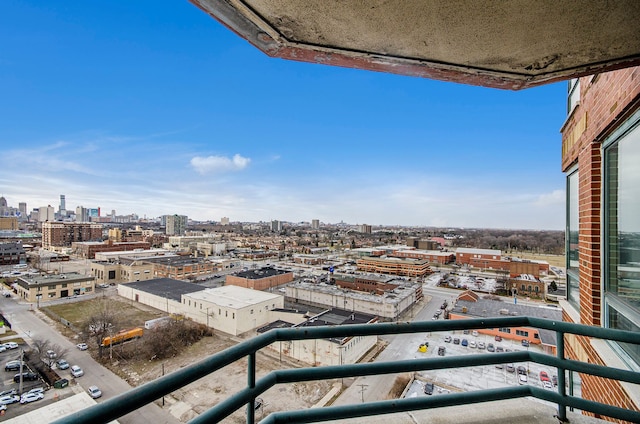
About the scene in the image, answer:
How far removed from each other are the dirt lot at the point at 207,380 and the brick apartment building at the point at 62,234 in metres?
49.7

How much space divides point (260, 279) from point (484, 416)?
2527 cm

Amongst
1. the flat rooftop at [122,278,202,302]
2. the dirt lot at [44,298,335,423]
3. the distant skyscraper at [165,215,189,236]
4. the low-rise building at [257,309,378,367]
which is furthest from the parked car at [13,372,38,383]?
the distant skyscraper at [165,215,189,236]

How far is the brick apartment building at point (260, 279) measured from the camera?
82.5 ft

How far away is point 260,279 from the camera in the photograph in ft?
84.0

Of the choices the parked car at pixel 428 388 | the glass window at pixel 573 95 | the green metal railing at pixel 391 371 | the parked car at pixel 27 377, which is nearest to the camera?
the green metal railing at pixel 391 371

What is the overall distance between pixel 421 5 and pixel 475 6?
0.63 ft

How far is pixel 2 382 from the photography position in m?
10.3

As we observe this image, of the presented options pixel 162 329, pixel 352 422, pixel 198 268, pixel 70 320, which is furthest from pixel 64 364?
pixel 198 268

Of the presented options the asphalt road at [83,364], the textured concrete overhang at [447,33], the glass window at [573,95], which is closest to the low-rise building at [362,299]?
the asphalt road at [83,364]

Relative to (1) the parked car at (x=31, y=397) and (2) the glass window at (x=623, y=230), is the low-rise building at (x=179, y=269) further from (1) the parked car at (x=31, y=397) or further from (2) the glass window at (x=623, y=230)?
(2) the glass window at (x=623, y=230)

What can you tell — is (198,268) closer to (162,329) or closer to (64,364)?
(162,329)

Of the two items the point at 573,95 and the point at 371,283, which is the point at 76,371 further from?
the point at 371,283

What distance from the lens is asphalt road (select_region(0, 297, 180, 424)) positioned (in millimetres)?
8172

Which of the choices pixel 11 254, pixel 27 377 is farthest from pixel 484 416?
pixel 11 254
